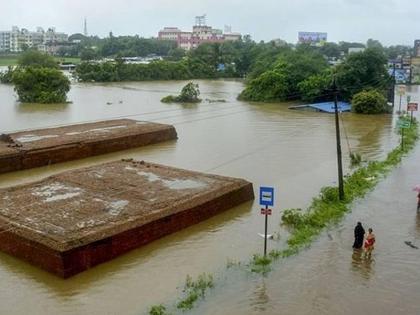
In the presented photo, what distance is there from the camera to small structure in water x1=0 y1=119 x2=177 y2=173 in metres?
21.5

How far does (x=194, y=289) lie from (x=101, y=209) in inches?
170

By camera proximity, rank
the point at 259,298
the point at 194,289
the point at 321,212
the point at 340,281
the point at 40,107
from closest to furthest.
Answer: the point at 259,298 < the point at 194,289 < the point at 340,281 < the point at 321,212 < the point at 40,107

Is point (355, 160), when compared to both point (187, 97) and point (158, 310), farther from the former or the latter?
point (187, 97)

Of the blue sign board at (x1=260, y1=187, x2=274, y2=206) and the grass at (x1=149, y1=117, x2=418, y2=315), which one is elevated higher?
the blue sign board at (x1=260, y1=187, x2=274, y2=206)

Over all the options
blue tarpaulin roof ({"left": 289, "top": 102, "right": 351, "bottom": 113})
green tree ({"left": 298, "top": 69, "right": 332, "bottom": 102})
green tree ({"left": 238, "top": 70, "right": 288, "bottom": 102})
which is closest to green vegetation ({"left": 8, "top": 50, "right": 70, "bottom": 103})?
green tree ({"left": 238, "top": 70, "right": 288, "bottom": 102})

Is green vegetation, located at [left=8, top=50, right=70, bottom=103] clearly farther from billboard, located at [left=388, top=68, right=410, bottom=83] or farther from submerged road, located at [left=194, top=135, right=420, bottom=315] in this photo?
billboard, located at [left=388, top=68, right=410, bottom=83]

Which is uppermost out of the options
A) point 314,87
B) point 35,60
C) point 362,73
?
point 35,60

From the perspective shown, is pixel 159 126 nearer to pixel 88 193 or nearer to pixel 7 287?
pixel 88 193

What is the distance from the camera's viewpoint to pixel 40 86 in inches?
1815

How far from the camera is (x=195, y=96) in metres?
49.3

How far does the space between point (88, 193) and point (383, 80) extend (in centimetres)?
3606

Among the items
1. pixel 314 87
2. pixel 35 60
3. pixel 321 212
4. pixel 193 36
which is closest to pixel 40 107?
pixel 314 87

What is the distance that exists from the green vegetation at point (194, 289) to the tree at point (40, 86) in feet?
122

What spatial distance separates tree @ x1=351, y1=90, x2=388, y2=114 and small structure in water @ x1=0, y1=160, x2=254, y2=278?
26.0 m
